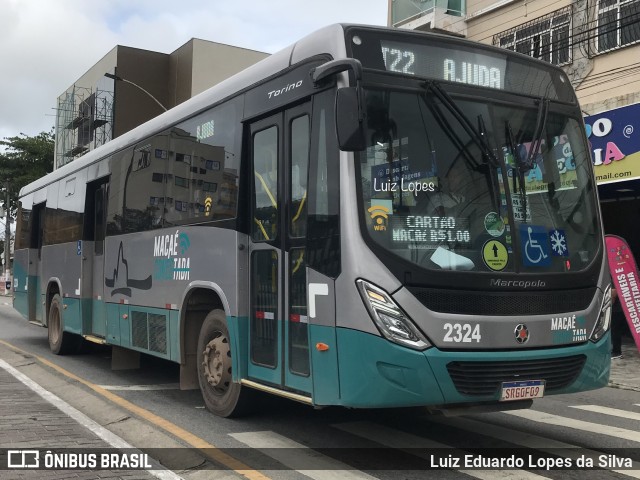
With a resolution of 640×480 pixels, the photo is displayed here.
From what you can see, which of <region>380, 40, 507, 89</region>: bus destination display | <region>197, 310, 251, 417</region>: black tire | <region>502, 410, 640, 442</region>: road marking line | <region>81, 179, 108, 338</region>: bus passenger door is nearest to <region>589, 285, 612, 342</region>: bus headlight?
<region>502, 410, 640, 442</region>: road marking line

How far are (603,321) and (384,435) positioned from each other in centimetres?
214

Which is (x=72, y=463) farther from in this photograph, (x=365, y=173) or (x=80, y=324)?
(x=80, y=324)

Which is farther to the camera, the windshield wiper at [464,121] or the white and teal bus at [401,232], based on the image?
the windshield wiper at [464,121]

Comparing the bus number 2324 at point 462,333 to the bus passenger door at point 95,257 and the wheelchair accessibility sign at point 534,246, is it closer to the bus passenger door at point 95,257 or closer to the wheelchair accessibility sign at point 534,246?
the wheelchair accessibility sign at point 534,246

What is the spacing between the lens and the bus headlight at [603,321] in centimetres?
587

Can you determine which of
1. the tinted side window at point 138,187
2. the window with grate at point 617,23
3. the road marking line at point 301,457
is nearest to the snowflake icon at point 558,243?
the road marking line at point 301,457

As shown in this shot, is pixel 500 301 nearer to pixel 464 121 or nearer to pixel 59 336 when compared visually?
pixel 464 121

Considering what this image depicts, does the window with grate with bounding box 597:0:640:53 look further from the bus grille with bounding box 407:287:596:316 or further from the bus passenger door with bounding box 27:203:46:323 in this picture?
the bus passenger door with bounding box 27:203:46:323

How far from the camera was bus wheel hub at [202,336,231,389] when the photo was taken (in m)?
7.18

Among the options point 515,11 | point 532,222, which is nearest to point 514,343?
point 532,222

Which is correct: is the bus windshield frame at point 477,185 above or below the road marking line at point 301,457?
above

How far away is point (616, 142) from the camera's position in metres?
13.6

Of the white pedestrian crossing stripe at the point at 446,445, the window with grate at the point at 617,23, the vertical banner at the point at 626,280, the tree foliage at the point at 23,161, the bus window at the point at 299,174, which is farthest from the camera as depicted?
the tree foliage at the point at 23,161

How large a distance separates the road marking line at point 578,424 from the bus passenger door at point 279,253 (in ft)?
9.73
